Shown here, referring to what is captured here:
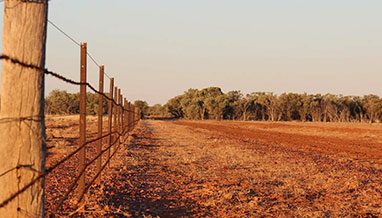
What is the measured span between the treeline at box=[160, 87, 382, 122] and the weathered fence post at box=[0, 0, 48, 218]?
280 ft

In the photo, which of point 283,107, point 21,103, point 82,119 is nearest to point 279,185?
point 82,119

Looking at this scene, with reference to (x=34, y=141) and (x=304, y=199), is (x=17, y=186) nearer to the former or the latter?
(x=34, y=141)

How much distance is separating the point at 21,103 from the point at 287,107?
297 ft

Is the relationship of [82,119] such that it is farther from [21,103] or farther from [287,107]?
[287,107]

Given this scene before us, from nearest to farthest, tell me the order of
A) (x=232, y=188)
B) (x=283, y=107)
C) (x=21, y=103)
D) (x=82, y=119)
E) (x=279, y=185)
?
(x=21, y=103), (x=82, y=119), (x=232, y=188), (x=279, y=185), (x=283, y=107)

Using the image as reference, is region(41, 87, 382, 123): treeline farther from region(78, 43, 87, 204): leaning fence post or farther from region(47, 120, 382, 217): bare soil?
region(78, 43, 87, 204): leaning fence post

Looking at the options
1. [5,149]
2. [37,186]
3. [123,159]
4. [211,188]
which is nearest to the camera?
[5,149]

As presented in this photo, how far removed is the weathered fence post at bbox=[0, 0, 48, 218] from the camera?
8.86 ft

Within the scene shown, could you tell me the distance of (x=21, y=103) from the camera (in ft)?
8.95

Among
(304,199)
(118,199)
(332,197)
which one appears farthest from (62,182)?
(332,197)

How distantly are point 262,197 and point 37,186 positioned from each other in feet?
17.1

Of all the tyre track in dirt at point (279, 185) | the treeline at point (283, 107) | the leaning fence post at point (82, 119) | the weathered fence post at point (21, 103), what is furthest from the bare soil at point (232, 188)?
the treeline at point (283, 107)

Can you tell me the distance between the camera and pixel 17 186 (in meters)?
2.76

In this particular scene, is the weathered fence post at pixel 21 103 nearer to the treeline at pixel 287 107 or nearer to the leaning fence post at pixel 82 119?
the leaning fence post at pixel 82 119
